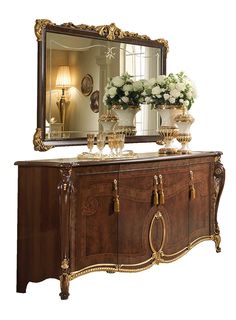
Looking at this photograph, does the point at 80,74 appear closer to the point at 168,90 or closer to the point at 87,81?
the point at 87,81

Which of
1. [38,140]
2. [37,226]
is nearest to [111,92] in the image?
[38,140]

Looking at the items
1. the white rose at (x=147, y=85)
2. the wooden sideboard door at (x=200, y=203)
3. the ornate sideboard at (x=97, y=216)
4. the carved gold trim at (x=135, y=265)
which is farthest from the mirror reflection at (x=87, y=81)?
the carved gold trim at (x=135, y=265)

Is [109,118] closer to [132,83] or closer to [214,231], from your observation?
[132,83]

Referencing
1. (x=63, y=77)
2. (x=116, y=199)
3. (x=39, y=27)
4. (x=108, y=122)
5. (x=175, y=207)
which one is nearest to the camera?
(x=116, y=199)

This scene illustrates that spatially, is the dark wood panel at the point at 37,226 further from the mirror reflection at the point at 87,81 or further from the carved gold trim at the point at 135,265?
the mirror reflection at the point at 87,81

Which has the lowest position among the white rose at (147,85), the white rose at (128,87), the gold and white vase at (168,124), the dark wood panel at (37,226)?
the dark wood panel at (37,226)

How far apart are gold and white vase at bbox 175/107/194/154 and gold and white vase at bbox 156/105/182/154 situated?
0.05 m

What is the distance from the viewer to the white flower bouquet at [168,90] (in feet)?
22.6

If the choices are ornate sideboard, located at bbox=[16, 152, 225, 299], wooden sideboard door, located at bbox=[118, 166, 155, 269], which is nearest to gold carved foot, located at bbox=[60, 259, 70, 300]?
ornate sideboard, located at bbox=[16, 152, 225, 299]

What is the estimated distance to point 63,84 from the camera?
626 centimetres

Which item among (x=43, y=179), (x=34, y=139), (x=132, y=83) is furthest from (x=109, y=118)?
(x=43, y=179)

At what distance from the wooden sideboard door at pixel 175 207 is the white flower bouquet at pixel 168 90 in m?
0.63

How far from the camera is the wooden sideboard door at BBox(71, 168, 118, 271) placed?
18.2ft

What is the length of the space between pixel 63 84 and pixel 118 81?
73 centimetres
